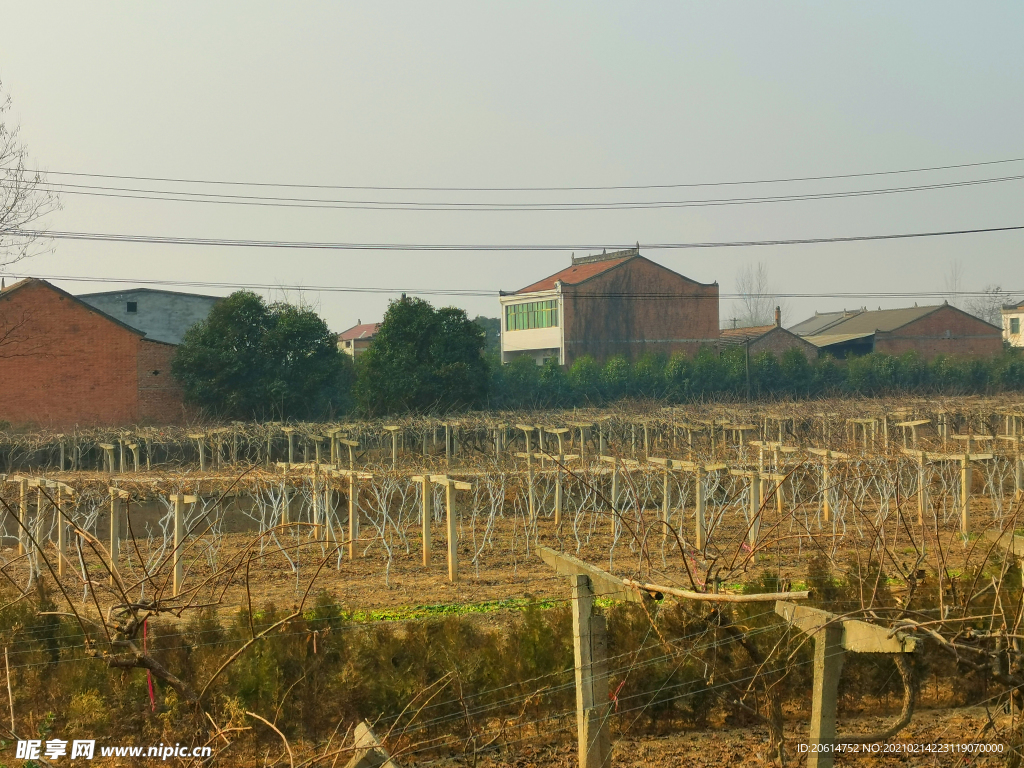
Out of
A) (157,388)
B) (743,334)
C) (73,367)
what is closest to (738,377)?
(743,334)

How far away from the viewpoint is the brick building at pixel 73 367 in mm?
28641

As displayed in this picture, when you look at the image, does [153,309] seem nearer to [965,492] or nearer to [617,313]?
[617,313]

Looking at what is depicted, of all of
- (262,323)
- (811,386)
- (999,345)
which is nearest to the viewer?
(262,323)

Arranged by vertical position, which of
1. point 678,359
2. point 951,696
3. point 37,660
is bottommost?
point 951,696


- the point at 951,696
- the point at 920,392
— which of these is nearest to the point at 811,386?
the point at 920,392

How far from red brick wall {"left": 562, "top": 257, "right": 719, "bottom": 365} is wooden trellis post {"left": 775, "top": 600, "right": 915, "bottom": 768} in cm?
4038

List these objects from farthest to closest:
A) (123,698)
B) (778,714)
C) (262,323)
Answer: (262,323), (123,698), (778,714)

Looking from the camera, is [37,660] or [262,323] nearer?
Result: [37,660]

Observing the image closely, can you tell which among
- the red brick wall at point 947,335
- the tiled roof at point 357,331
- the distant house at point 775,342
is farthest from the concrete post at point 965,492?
the tiled roof at point 357,331

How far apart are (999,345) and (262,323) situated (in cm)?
3935

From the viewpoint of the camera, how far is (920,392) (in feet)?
124

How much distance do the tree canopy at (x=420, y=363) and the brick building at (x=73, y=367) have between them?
5999 millimetres

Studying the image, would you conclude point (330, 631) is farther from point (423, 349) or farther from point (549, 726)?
point (423, 349)

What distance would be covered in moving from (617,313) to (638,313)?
1.03 meters
